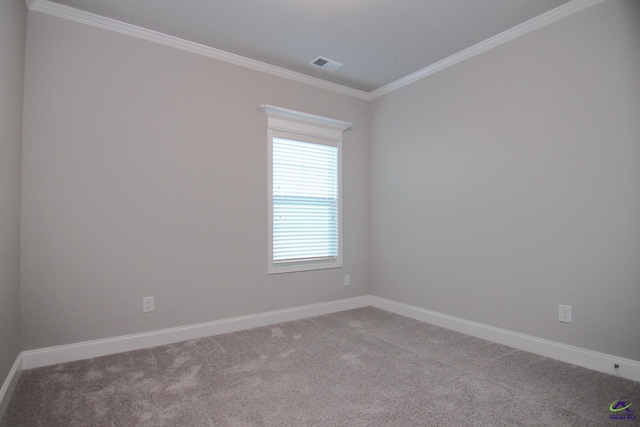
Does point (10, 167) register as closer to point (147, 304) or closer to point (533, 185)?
point (147, 304)

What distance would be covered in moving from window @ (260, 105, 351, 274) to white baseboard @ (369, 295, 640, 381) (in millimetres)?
1136

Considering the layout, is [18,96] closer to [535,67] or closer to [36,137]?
[36,137]

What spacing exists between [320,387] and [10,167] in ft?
7.94

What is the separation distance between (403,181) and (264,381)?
2591 mm

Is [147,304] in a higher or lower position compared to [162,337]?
higher

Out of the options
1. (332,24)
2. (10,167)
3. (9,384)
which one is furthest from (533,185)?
(9,384)

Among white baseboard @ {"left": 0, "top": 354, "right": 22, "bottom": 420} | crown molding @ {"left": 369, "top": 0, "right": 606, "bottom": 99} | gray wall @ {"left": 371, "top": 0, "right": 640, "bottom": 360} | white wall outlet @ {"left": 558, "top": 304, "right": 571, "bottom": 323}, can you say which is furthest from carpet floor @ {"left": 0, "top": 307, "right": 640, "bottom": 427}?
crown molding @ {"left": 369, "top": 0, "right": 606, "bottom": 99}

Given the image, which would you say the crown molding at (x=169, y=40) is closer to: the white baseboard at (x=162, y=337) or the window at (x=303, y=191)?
the window at (x=303, y=191)

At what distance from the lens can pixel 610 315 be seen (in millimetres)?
2305

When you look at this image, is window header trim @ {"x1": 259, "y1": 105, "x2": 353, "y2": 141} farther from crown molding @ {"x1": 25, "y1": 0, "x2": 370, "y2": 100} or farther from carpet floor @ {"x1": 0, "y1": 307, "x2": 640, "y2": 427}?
carpet floor @ {"x1": 0, "y1": 307, "x2": 640, "y2": 427}

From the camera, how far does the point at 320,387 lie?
2.16 m

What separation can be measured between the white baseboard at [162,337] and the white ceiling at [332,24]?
2597 millimetres

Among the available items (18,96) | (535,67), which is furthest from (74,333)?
(535,67)

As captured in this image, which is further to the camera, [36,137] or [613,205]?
[36,137]
